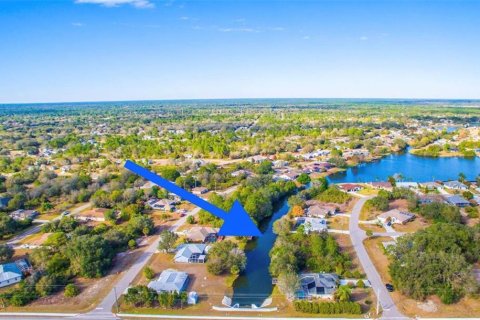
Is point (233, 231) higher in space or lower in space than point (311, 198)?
higher

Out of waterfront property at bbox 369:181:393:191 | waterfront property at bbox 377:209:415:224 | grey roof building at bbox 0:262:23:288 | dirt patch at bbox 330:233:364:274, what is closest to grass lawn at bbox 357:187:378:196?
waterfront property at bbox 369:181:393:191

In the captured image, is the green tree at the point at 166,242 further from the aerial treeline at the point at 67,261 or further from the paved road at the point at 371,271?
the paved road at the point at 371,271

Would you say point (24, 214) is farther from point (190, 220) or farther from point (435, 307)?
point (435, 307)

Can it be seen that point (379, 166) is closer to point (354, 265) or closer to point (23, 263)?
point (354, 265)

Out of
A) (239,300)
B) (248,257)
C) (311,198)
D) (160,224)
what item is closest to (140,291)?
(239,300)

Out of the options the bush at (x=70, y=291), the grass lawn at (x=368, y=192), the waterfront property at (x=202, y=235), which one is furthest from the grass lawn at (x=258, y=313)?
the grass lawn at (x=368, y=192)
